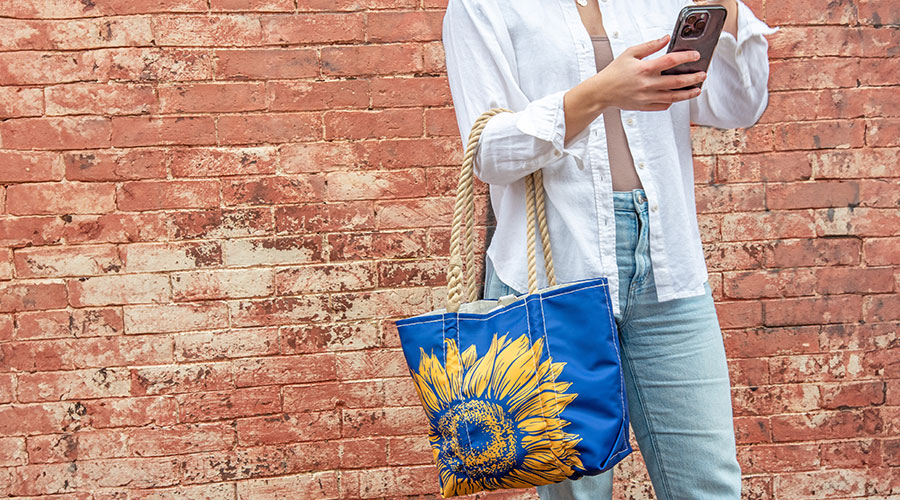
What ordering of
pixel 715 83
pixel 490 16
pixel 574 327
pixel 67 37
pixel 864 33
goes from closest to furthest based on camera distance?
pixel 574 327, pixel 490 16, pixel 715 83, pixel 67 37, pixel 864 33

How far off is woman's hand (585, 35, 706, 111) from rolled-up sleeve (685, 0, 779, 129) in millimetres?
200

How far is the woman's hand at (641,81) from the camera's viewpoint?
110cm

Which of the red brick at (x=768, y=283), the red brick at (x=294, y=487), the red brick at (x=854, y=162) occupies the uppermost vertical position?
the red brick at (x=854, y=162)

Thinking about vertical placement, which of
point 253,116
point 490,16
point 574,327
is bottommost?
point 574,327

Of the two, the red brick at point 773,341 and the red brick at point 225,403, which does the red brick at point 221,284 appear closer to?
the red brick at point 225,403

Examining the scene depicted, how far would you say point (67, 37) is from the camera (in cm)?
216

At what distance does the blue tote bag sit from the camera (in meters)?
1.15

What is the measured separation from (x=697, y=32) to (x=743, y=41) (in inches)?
9.4

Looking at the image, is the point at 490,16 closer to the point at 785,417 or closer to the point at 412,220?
the point at 412,220

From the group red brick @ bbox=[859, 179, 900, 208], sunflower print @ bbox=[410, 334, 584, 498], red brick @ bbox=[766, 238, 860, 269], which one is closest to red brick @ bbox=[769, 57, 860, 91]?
red brick @ bbox=[859, 179, 900, 208]

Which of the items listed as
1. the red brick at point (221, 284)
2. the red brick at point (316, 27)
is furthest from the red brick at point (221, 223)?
the red brick at point (316, 27)

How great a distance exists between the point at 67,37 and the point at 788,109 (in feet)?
7.46

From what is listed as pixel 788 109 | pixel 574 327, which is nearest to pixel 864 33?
pixel 788 109

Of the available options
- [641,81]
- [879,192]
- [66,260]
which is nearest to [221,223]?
[66,260]
